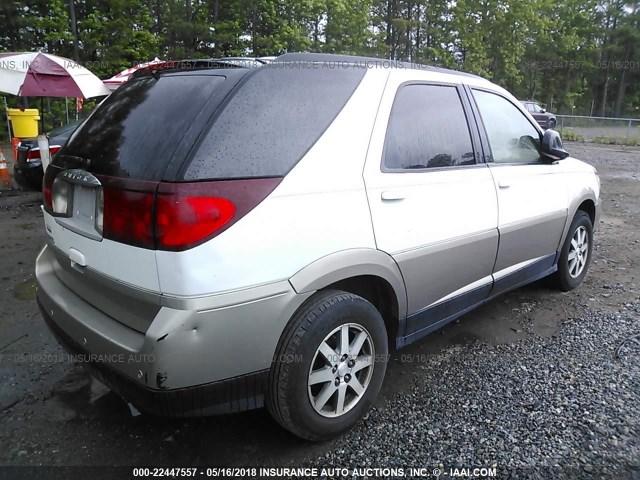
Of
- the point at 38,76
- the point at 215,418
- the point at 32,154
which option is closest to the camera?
the point at 215,418

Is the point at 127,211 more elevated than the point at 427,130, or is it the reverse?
the point at 427,130

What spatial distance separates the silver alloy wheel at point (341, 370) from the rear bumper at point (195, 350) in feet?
1.01

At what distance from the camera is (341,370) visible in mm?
2305

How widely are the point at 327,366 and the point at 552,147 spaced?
2.61 meters

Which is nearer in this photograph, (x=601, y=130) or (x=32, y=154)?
(x=32, y=154)

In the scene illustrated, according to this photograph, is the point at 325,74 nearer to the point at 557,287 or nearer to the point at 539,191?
the point at 539,191

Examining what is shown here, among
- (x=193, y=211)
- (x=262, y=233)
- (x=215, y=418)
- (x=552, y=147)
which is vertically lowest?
(x=215, y=418)

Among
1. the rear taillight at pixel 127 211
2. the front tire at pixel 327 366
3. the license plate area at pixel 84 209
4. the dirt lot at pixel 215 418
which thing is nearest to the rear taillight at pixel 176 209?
the rear taillight at pixel 127 211

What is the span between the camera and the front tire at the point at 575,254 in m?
4.18

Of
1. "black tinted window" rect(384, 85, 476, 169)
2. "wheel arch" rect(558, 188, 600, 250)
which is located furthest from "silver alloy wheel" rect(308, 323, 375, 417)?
"wheel arch" rect(558, 188, 600, 250)

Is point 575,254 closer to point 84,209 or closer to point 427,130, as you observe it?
Answer: point 427,130

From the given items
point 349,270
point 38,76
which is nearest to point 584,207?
point 349,270

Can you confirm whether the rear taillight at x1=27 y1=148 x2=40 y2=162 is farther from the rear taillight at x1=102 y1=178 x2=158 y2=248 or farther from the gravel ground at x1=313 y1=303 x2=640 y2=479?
the gravel ground at x1=313 y1=303 x2=640 y2=479

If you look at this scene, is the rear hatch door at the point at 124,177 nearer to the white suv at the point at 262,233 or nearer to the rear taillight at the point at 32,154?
the white suv at the point at 262,233
